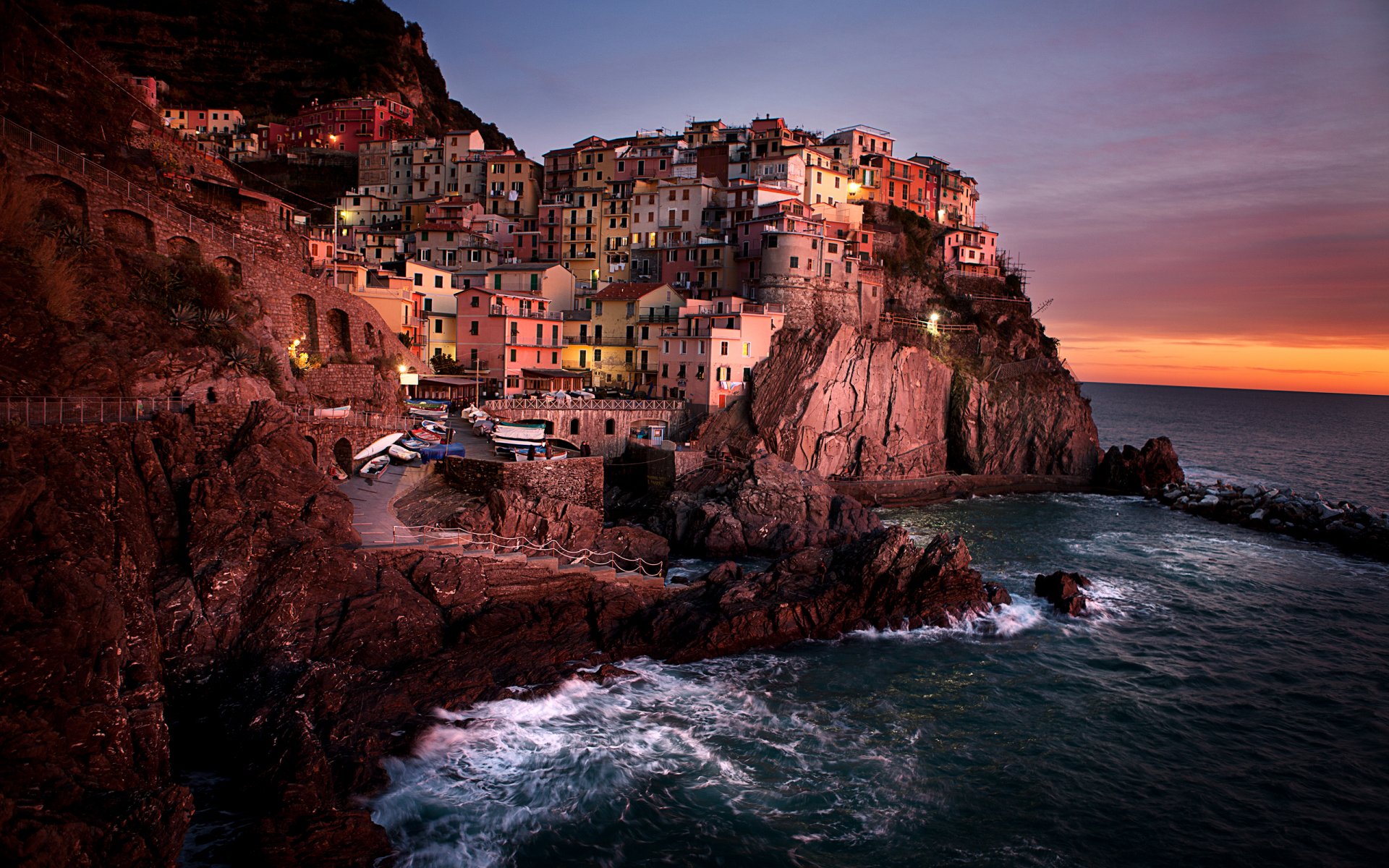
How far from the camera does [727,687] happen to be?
824 inches

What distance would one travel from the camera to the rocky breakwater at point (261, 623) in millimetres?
12484

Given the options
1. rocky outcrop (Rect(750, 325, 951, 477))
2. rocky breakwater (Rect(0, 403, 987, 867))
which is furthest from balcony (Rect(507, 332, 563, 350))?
rocky breakwater (Rect(0, 403, 987, 867))

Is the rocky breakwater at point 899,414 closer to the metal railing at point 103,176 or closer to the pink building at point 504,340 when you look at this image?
the pink building at point 504,340

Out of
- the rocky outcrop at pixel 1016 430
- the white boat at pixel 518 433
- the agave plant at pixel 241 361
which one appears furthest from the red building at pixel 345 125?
the agave plant at pixel 241 361

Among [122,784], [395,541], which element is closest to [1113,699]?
[395,541]

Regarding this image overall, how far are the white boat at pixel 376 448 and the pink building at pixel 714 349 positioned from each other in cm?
2340

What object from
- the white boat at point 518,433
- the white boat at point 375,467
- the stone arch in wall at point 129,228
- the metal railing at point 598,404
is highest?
the stone arch in wall at point 129,228

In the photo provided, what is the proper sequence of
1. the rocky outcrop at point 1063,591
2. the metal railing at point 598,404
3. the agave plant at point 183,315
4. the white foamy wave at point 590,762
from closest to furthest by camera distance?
the white foamy wave at point 590,762 < the agave plant at point 183,315 < the rocky outcrop at point 1063,591 < the metal railing at point 598,404

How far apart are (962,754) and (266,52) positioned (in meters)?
124

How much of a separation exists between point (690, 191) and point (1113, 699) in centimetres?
5171

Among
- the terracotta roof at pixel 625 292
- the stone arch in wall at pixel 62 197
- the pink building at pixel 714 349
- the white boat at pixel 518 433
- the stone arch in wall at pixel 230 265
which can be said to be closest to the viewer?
the stone arch in wall at pixel 62 197

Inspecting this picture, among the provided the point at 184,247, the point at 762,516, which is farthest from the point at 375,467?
the point at 762,516

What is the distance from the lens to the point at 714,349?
5059 cm

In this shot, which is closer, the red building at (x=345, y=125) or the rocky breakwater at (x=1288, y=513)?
the rocky breakwater at (x=1288, y=513)
